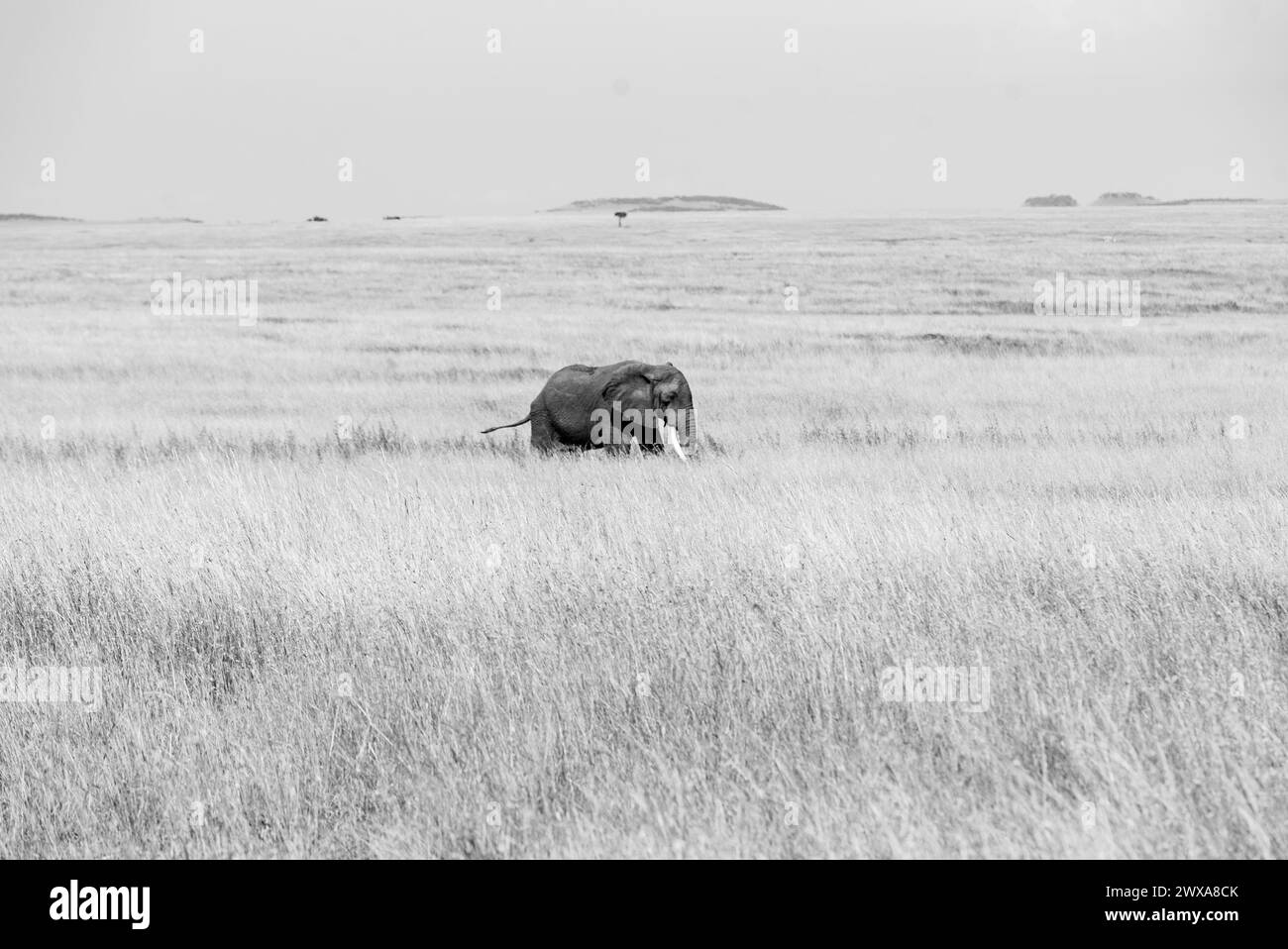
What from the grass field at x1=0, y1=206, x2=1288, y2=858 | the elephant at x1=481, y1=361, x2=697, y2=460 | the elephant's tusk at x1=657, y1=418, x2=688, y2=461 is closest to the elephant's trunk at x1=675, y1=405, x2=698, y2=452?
the elephant at x1=481, y1=361, x2=697, y2=460

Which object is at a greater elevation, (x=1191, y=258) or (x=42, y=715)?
(x=1191, y=258)

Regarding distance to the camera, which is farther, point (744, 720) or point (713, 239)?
point (713, 239)

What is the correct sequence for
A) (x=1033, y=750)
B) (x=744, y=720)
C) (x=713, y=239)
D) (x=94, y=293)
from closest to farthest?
(x=1033, y=750) < (x=744, y=720) < (x=94, y=293) < (x=713, y=239)

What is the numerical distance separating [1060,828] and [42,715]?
382cm

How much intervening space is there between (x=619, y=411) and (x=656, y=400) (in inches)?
16.5

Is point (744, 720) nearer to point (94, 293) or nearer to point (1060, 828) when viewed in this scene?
point (1060, 828)

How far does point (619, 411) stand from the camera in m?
14.0

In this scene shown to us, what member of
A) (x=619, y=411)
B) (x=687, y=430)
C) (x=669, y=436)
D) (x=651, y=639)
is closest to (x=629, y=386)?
(x=619, y=411)

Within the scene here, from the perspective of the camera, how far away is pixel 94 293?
123 feet

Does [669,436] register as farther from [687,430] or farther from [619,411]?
[619,411]

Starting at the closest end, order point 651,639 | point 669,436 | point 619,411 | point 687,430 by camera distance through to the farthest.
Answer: point 651,639
point 669,436
point 619,411
point 687,430

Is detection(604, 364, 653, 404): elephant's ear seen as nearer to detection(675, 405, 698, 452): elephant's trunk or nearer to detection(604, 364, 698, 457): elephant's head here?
detection(604, 364, 698, 457): elephant's head
